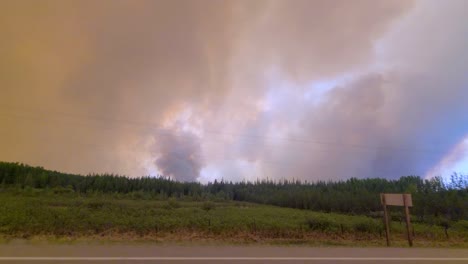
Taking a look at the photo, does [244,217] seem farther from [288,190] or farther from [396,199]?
[288,190]

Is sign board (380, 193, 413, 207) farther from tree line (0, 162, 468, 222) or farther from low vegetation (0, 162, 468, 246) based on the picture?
tree line (0, 162, 468, 222)

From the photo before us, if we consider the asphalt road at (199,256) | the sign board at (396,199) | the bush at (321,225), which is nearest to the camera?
the asphalt road at (199,256)

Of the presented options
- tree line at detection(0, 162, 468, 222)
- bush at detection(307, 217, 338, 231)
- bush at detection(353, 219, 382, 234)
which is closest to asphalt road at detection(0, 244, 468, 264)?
bush at detection(353, 219, 382, 234)

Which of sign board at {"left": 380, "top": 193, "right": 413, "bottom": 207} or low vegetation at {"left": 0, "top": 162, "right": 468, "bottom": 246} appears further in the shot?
low vegetation at {"left": 0, "top": 162, "right": 468, "bottom": 246}

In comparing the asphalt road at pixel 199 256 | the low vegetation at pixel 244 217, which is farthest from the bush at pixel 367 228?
the asphalt road at pixel 199 256

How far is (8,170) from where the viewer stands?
3647 inches

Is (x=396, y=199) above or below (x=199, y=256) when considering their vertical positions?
above

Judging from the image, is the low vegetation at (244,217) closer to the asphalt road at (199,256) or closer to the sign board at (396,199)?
the sign board at (396,199)

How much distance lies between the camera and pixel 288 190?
285 ft

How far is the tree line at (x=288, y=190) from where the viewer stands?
3725 cm

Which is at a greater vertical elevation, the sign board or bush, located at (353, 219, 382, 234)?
the sign board

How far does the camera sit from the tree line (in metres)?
37.2

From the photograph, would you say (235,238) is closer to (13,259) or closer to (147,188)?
(13,259)

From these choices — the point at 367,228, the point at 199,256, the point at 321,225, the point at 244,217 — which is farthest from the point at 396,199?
the point at 244,217
